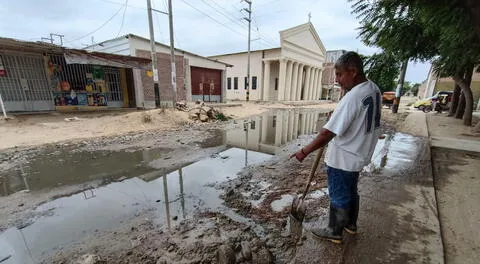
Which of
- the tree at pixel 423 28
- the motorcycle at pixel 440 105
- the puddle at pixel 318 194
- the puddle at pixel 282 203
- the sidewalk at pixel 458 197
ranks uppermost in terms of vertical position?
the tree at pixel 423 28

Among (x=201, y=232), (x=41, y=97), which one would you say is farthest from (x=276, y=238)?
(x=41, y=97)

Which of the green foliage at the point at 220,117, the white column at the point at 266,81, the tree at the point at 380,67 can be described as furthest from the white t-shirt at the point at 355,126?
the white column at the point at 266,81

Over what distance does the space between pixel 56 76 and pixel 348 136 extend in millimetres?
13520

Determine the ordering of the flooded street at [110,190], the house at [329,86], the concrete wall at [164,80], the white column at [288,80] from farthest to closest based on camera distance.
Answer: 1. the house at [329,86]
2. the white column at [288,80]
3. the concrete wall at [164,80]
4. the flooded street at [110,190]

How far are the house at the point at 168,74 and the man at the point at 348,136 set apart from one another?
9.94 metres

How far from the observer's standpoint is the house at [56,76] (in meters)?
8.98

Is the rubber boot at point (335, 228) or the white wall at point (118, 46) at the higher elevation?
the white wall at point (118, 46)

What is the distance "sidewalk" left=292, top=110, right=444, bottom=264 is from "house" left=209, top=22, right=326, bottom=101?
911 inches

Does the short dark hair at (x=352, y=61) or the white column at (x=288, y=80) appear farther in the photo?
the white column at (x=288, y=80)

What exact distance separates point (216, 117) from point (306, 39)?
76.9 feet

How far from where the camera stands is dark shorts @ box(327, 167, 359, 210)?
196cm

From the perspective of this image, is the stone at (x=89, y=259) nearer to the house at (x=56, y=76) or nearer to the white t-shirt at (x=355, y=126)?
the white t-shirt at (x=355, y=126)

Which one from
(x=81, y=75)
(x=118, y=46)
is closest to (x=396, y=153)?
(x=118, y=46)

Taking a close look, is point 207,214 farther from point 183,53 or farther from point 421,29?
point 183,53
